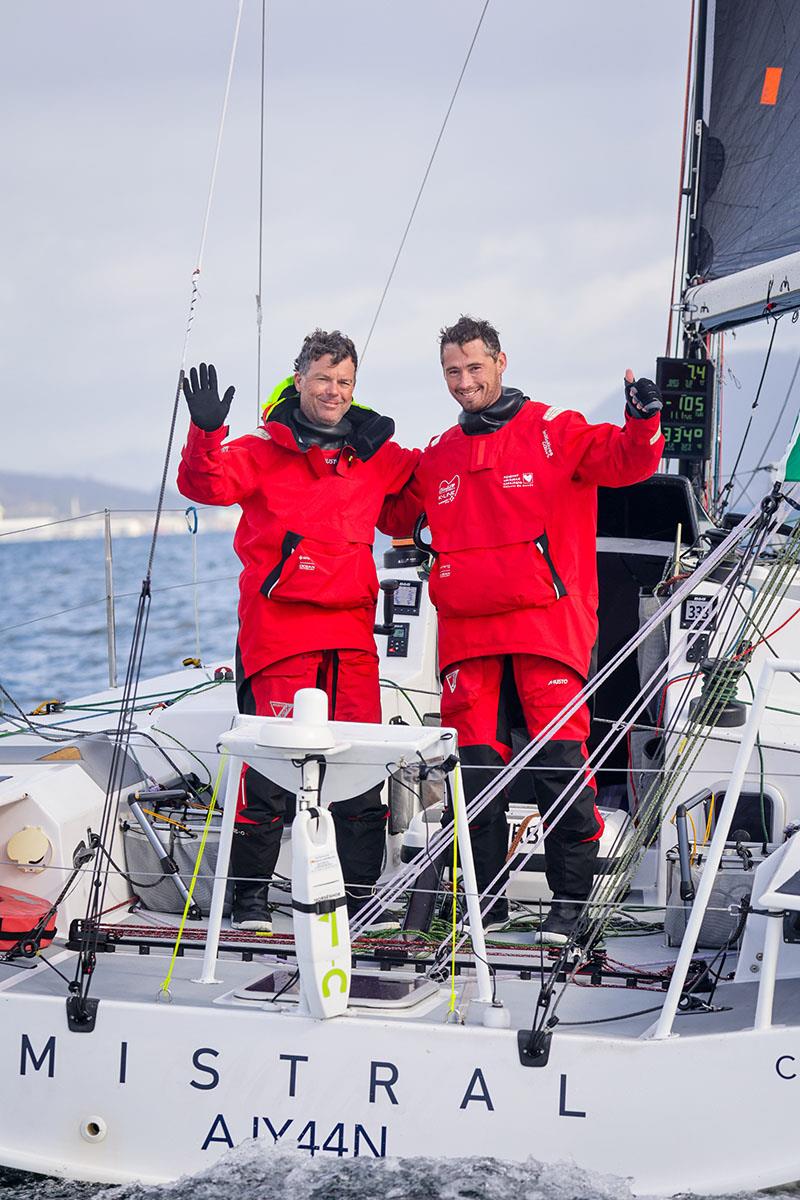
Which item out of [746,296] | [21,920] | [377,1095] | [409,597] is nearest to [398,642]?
[409,597]

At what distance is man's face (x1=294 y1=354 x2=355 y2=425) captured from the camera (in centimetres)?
415

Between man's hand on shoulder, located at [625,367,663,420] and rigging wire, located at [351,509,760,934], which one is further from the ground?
man's hand on shoulder, located at [625,367,663,420]

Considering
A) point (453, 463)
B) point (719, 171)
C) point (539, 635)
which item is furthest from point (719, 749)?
point (719, 171)

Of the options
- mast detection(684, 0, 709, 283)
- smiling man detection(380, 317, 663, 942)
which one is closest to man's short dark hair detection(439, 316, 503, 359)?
smiling man detection(380, 317, 663, 942)

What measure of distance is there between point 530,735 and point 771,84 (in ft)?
11.1

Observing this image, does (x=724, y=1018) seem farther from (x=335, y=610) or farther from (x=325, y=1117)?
(x=335, y=610)

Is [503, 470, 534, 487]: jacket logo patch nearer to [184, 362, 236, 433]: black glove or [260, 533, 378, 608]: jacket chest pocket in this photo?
[260, 533, 378, 608]: jacket chest pocket

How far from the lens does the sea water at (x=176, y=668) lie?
9.45ft

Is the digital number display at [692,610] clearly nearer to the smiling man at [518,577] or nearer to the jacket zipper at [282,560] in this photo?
the smiling man at [518,577]

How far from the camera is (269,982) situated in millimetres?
3402

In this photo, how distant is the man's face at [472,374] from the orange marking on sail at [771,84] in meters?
2.61

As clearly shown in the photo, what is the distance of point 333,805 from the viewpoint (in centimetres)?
414

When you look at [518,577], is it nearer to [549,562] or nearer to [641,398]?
[549,562]

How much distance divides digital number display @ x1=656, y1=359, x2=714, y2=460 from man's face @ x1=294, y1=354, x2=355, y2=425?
2.59 meters
